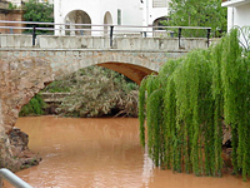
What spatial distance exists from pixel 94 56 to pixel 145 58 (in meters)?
1.84

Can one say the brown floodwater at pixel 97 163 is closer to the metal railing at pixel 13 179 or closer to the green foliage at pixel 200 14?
the green foliage at pixel 200 14

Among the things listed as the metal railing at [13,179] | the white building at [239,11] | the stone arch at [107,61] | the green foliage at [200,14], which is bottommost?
the metal railing at [13,179]

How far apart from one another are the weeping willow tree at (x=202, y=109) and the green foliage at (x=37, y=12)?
744 inches

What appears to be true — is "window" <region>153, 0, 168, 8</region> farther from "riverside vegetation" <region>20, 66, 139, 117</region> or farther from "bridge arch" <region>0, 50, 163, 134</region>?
"bridge arch" <region>0, 50, 163, 134</region>

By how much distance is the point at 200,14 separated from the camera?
1922 centimetres

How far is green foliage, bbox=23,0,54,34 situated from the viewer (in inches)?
1121

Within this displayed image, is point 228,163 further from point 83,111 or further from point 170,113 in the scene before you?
point 83,111

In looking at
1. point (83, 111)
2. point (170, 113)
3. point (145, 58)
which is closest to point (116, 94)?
point (83, 111)

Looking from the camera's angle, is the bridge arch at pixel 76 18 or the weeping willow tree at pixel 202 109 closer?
the weeping willow tree at pixel 202 109

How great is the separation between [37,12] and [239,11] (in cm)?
1892

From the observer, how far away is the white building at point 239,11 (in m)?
12.9

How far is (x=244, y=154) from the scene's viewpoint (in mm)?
9617

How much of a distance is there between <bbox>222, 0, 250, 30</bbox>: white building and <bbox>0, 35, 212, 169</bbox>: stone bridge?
2.05 meters

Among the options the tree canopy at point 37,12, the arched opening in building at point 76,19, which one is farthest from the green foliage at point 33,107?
the tree canopy at point 37,12
